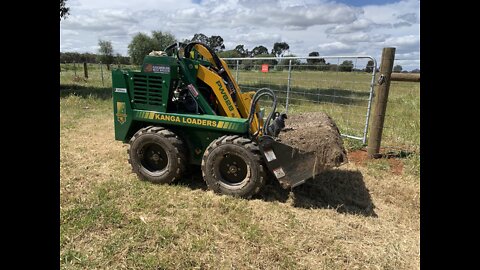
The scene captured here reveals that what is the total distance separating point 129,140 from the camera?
194 inches

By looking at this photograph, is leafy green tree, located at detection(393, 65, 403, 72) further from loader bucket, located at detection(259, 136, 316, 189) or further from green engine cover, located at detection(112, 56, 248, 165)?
green engine cover, located at detection(112, 56, 248, 165)

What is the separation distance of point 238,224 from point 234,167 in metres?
0.84

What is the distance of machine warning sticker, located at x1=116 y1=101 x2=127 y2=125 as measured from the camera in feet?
15.5

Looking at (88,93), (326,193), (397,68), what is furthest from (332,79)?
(88,93)

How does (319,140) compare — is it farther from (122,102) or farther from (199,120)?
(122,102)

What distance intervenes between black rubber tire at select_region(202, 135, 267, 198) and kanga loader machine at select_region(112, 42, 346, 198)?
0.01 metres

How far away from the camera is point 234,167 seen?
4.18 m

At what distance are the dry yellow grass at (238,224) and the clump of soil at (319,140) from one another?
60cm

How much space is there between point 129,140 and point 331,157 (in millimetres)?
2843

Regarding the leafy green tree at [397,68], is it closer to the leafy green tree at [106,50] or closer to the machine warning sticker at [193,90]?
the machine warning sticker at [193,90]

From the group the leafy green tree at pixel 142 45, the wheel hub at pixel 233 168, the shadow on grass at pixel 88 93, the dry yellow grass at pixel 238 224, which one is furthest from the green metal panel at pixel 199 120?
the leafy green tree at pixel 142 45

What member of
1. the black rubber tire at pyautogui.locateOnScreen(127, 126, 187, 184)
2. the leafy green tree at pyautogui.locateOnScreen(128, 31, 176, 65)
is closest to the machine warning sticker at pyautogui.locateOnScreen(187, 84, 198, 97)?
the black rubber tire at pyautogui.locateOnScreen(127, 126, 187, 184)
